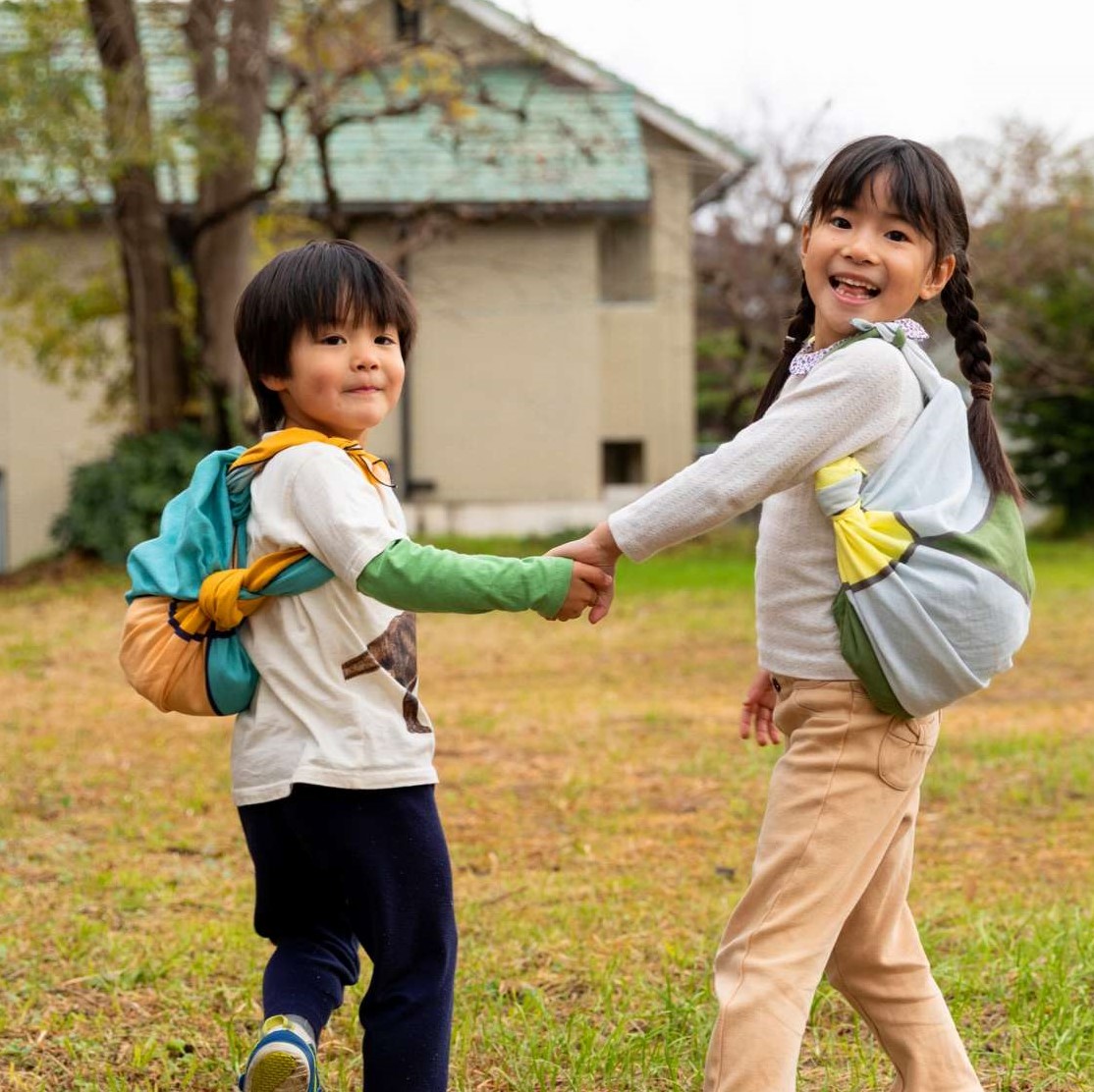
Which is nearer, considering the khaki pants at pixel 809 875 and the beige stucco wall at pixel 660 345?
the khaki pants at pixel 809 875

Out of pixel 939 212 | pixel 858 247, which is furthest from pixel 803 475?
pixel 939 212

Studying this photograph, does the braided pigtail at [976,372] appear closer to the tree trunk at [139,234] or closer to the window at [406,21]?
the tree trunk at [139,234]

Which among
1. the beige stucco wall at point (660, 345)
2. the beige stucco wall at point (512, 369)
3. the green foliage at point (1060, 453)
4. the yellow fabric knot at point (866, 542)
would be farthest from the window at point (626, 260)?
the yellow fabric knot at point (866, 542)

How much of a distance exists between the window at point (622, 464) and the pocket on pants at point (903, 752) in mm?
15748

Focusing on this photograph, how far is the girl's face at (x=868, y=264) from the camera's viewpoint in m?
2.38

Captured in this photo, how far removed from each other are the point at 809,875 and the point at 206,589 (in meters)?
1.00

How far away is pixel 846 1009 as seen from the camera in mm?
3199

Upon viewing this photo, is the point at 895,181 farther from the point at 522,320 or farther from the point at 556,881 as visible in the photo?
the point at 522,320

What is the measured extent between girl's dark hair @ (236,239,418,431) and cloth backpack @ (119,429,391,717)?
15 centimetres

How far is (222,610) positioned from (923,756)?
1093 mm

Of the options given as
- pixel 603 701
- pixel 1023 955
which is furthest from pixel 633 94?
pixel 1023 955

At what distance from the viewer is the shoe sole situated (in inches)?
91.0

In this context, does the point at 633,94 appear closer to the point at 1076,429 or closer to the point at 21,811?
the point at 1076,429

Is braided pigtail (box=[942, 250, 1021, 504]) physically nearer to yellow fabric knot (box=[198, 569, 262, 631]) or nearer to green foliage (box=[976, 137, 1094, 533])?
yellow fabric knot (box=[198, 569, 262, 631])
